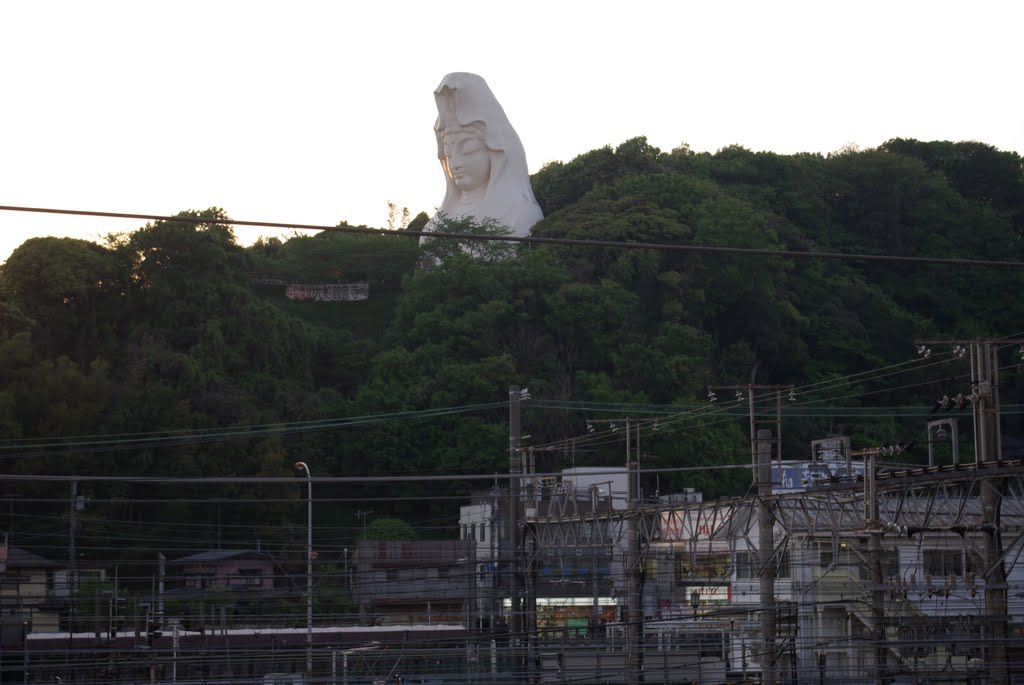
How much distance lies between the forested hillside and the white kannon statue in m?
2.11

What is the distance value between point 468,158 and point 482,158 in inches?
21.5

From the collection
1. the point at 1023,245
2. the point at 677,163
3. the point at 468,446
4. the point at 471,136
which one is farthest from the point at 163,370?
the point at 1023,245

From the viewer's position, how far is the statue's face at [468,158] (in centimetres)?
5519

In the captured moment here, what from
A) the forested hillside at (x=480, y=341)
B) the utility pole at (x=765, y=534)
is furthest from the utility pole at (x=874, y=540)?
the forested hillside at (x=480, y=341)

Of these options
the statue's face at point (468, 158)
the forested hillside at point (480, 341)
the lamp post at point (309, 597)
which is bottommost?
the lamp post at point (309, 597)

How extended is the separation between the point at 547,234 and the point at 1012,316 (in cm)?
1759

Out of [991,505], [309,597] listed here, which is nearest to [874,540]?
[991,505]

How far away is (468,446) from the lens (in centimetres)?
4053

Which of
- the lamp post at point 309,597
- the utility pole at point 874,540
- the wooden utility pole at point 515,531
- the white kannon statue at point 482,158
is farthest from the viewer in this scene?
the white kannon statue at point 482,158

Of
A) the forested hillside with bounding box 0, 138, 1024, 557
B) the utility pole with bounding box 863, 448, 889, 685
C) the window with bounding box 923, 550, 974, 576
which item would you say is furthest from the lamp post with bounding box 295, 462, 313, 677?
the window with bounding box 923, 550, 974, 576

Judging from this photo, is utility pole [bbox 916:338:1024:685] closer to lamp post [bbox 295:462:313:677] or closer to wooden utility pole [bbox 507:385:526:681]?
wooden utility pole [bbox 507:385:526:681]

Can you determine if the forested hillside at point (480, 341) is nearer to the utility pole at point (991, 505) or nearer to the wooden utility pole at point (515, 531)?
the wooden utility pole at point (515, 531)

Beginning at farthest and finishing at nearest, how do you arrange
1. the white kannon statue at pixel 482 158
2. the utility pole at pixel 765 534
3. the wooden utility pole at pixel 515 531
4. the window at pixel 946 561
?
the white kannon statue at pixel 482 158 < the window at pixel 946 561 < the wooden utility pole at pixel 515 531 < the utility pole at pixel 765 534

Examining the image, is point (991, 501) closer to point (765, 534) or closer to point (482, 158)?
point (765, 534)
